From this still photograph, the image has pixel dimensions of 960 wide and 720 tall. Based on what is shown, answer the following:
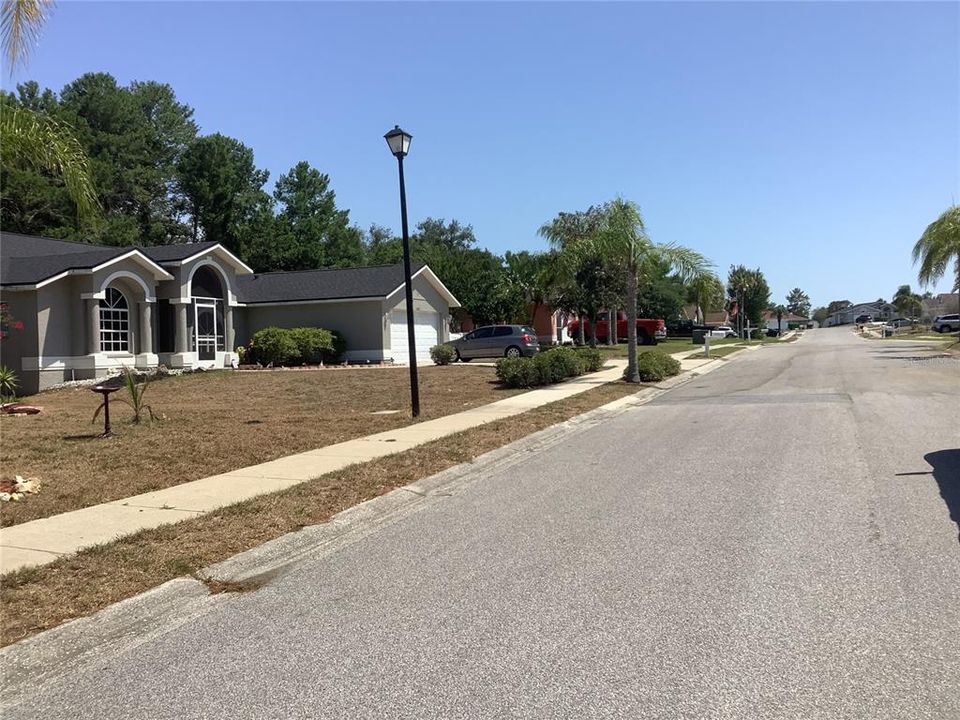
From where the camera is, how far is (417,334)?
111ft

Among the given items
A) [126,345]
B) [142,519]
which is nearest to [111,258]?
[126,345]

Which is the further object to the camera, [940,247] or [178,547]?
[940,247]

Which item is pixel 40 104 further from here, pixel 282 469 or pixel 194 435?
pixel 282 469

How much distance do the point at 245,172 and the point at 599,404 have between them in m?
45.3

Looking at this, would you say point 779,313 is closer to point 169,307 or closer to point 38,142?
point 169,307

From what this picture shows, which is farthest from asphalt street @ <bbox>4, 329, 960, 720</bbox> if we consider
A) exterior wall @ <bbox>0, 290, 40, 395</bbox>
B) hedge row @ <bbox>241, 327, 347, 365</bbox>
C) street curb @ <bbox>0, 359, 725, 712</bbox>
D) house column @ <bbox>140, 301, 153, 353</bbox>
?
hedge row @ <bbox>241, 327, 347, 365</bbox>

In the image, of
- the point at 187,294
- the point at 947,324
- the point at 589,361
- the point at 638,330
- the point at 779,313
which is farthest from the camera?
the point at 779,313

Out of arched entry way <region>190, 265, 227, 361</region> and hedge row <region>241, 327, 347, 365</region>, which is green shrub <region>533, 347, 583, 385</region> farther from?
arched entry way <region>190, 265, 227, 361</region>

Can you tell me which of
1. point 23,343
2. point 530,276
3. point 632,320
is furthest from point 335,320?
point 530,276

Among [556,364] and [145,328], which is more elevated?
[145,328]

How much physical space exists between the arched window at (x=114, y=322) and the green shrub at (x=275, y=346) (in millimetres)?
5080

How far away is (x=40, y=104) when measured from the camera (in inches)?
1859

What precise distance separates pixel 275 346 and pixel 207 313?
272cm

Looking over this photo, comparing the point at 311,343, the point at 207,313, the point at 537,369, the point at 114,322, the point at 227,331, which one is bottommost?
the point at 537,369
